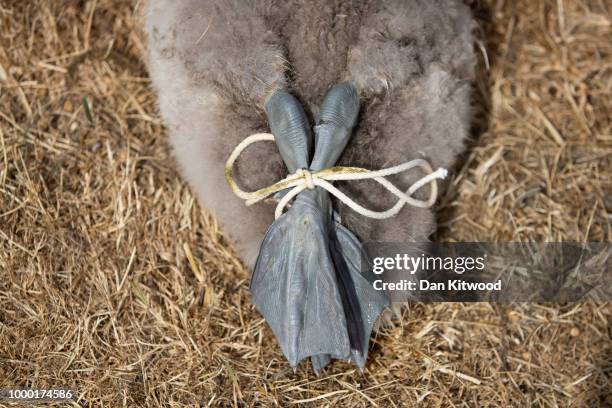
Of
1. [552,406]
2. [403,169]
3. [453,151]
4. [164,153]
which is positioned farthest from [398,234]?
[164,153]

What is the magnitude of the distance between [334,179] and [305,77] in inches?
12.5

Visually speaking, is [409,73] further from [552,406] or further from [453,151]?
[552,406]

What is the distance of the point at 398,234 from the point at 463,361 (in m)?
0.47

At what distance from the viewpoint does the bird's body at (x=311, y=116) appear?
1.82 meters

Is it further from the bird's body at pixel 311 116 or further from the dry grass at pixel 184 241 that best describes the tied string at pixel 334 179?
the dry grass at pixel 184 241

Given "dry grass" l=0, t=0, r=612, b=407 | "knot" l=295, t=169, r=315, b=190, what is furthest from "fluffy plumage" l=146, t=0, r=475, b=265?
"dry grass" l=0, t=0, r=612, b=407

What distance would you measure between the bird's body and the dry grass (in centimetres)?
26

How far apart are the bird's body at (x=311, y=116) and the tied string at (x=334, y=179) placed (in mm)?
30

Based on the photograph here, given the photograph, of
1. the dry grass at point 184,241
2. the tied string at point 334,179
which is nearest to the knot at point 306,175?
the tied string at point 334,179

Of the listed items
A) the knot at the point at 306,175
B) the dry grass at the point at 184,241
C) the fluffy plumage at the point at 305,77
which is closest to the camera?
the knot at the point at 306,175

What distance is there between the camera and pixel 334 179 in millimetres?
1847

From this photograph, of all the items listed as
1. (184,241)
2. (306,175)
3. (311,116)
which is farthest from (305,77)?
(184,241)

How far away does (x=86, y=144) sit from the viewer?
2449 mm

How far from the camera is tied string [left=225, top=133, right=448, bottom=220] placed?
6.02ft
